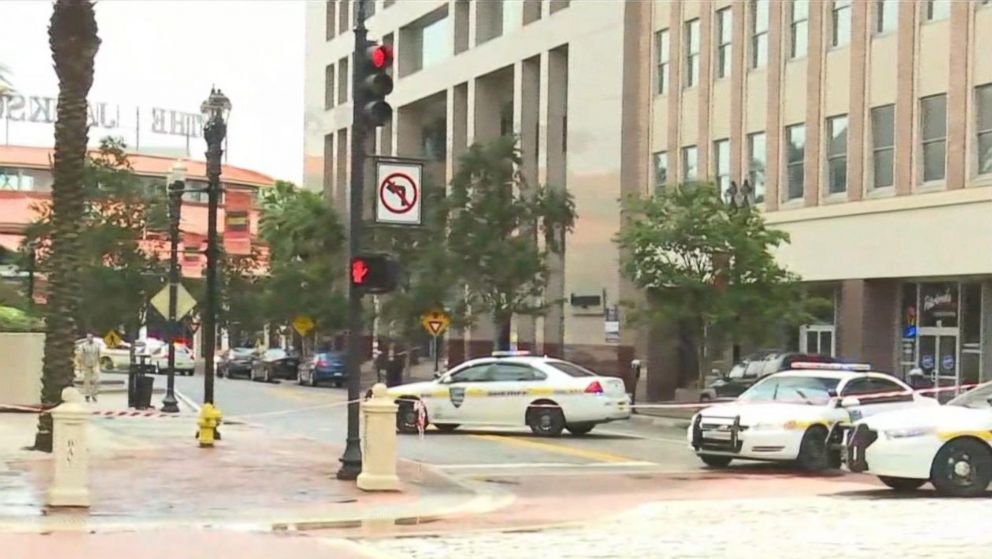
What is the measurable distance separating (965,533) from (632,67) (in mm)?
35068

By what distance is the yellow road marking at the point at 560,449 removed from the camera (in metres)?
23.2

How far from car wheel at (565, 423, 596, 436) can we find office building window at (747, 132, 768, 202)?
14.4 metres

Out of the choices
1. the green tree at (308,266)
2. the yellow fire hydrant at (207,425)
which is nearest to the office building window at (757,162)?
the yellow fire hydrant at (207,425)

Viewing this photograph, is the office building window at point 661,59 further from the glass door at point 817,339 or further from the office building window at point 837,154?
the glass door at point 817,339

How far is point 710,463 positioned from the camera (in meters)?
22.1

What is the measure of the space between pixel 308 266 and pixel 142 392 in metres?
29.5

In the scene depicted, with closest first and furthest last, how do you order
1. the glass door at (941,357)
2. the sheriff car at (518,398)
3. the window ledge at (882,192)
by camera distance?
1. the sheriff car at (518,398)
2. the glass door at (941,357)
3. the window ledge at (882,192)

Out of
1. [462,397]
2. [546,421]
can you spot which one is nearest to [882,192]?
[546,421]

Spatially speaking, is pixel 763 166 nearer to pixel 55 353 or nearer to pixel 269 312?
pixel 55 353

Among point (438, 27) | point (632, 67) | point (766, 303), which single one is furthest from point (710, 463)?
point (438, 27)

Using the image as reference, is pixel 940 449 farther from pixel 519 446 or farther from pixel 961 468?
pixel 519 446

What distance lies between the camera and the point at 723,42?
43156mm

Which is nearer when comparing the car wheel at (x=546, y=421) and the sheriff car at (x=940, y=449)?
the sheriff car at (x=940, y=449)

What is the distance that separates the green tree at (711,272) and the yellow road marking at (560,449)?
8368 millimetres
